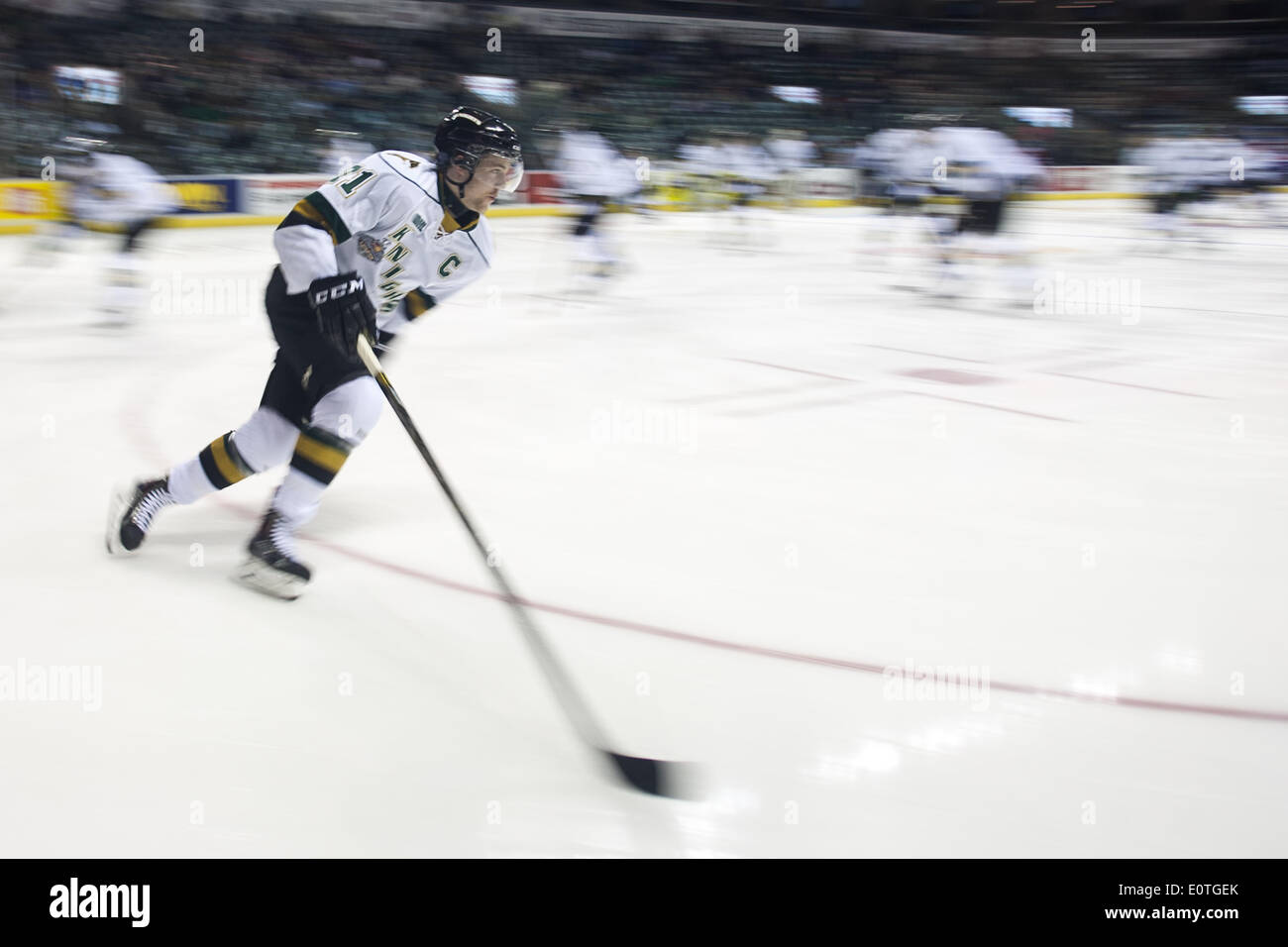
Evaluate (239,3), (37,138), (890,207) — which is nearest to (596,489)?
(890,207)

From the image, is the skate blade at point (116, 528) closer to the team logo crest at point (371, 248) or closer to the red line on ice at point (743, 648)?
the red line on ice at point (743, 648)

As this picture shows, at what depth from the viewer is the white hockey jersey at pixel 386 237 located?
3199mm

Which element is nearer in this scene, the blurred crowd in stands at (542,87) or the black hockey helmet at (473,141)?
the black hockey helmet at (473,141)

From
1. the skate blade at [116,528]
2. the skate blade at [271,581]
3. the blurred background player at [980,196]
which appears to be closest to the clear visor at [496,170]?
the skate blade at [271,581]

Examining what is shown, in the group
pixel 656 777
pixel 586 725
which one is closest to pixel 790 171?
pixel 586 725

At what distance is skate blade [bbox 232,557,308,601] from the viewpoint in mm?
3328

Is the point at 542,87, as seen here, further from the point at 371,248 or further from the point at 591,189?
the point at 371,248

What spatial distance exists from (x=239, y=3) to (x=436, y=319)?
18475mm

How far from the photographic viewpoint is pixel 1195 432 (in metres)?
5.48

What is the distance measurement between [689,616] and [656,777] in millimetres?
956

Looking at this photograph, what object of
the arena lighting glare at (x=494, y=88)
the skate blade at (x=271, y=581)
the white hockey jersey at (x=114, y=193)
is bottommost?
the skate blade at (x=271, y=581)

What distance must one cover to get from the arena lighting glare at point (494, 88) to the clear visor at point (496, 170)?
76.7ft

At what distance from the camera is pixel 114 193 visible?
8.12 m

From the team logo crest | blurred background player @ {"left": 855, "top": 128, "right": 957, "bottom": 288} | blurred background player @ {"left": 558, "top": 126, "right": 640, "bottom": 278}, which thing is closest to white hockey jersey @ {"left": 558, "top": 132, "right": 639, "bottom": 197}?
blurred background player @ {"left": 558, "top": 126, "right": 640, "bottom": 278}
